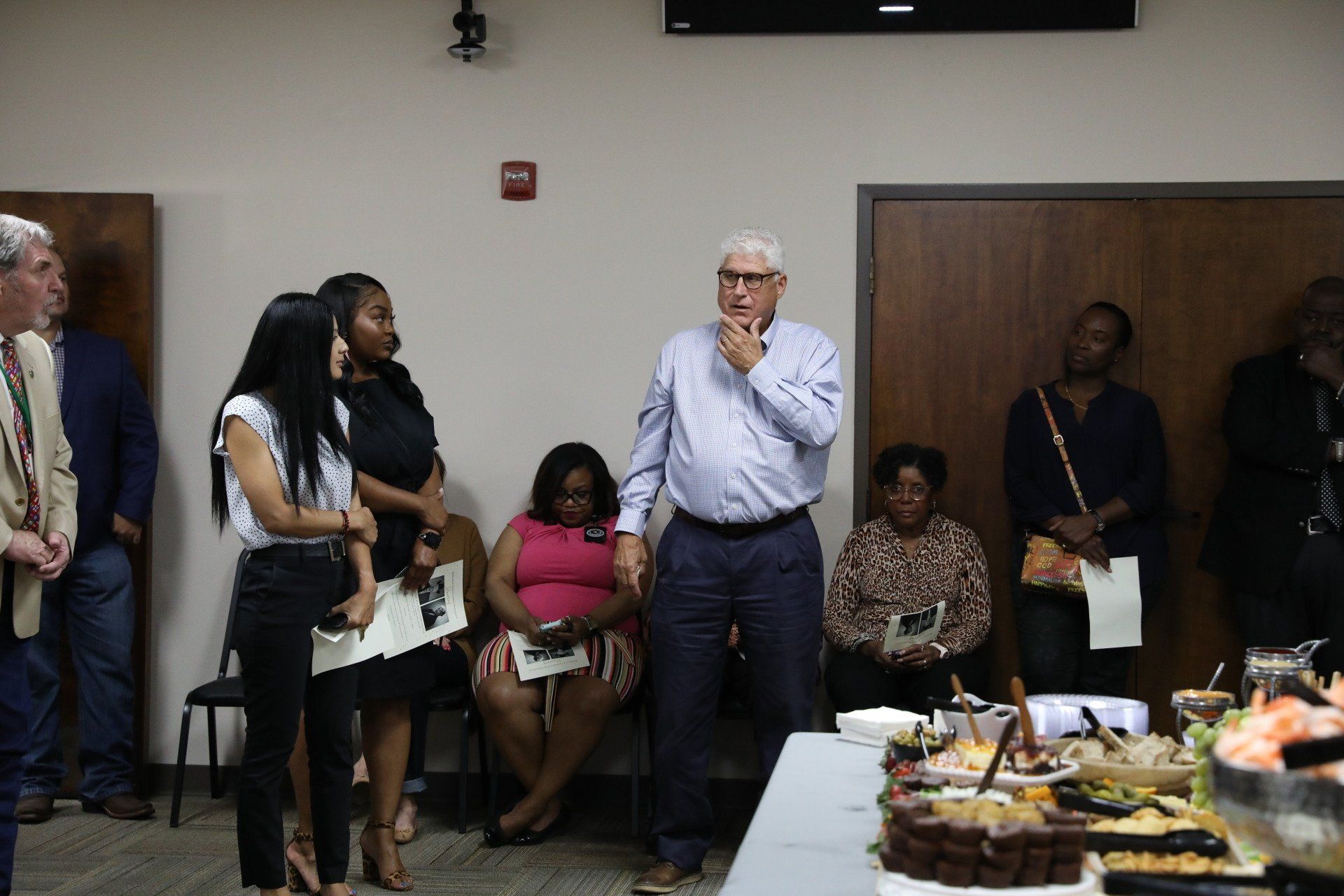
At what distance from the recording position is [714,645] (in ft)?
11.2

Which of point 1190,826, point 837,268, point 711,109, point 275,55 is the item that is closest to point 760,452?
point 837,268

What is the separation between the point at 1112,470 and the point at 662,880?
76.4 inches

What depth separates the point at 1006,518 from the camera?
4250mm

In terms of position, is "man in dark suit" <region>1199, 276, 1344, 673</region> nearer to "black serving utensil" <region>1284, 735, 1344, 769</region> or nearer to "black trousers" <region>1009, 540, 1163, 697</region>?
"black trousers" <region>1009, 540, 1163, 697</region>

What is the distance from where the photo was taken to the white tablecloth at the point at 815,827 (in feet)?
4.41

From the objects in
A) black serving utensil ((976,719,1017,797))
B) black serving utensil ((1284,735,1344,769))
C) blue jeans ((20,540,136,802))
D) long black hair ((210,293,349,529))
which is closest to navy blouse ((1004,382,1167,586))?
long black hair ((210,293,349,529))

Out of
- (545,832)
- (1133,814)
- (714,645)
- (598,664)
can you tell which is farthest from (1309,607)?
(1133,814)

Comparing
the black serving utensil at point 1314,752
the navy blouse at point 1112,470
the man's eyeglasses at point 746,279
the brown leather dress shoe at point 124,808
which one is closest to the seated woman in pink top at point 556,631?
the man's eyeglasses at point 746,279

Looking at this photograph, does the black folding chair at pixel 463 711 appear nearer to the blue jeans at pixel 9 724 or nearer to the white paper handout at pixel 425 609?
the white paper handout at pixel 425 609

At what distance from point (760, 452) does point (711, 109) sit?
1570 millimetres

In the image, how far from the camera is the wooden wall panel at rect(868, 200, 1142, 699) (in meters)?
4.21

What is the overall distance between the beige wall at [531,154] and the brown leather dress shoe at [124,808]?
1.16 feet

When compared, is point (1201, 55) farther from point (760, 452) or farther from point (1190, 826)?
point (1190, 826)

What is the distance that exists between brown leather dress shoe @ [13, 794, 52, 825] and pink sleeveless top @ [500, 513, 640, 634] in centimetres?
160
